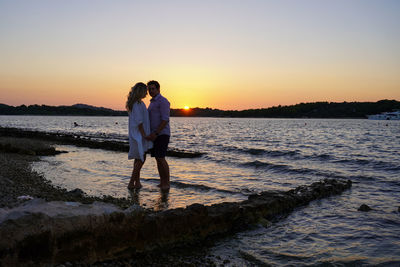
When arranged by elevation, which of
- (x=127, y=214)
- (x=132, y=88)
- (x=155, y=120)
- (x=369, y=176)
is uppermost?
(x=132, y=88)

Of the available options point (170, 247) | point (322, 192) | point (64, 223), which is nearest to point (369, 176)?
point (322, 192)

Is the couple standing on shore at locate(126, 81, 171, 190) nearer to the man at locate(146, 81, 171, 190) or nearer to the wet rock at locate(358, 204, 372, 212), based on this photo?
the man at locate(146, 81, 171, 190)

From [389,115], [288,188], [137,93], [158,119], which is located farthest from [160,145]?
[389,115]

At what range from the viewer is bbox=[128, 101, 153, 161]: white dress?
7.36m

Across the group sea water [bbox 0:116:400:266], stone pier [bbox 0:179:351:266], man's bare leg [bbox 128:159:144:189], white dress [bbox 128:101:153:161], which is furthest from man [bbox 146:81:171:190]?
stone pier [bbox 0:179:351:266]

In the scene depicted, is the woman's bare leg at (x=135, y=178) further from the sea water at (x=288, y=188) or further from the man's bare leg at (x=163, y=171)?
the man's bare leg at (x=163, y=171)

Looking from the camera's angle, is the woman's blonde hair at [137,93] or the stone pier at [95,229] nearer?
the stone pier at [95,229]

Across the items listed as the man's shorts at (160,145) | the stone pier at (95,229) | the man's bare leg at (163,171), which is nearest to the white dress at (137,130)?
the man's shorts at (160,145)

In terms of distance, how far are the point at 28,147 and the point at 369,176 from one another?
56.0 feet

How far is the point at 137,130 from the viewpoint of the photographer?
A: 751cm

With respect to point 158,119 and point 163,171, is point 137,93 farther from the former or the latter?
point 163,171

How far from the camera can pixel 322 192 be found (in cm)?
858

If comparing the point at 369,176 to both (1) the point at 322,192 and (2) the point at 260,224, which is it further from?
(2) the point at 260,224

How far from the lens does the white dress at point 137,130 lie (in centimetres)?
736
